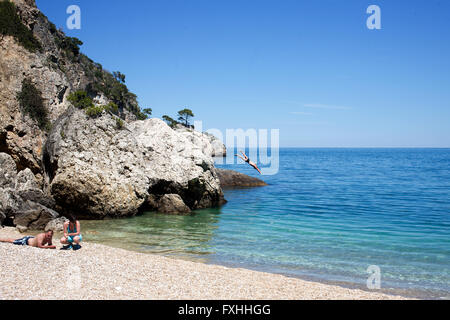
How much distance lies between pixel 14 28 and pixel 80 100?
22.4 feet

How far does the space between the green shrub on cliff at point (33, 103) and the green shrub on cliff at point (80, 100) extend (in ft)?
8.51

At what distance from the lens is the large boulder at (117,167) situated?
1959cm

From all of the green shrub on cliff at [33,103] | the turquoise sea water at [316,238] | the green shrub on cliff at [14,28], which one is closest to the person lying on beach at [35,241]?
the turquoise sea water at [316,238]

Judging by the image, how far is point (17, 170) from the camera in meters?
20.1

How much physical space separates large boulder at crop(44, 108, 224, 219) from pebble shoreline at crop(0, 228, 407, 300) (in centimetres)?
802

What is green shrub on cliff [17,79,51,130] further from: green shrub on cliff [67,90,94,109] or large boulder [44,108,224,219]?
green shrub on cliff [67,90,94,109]

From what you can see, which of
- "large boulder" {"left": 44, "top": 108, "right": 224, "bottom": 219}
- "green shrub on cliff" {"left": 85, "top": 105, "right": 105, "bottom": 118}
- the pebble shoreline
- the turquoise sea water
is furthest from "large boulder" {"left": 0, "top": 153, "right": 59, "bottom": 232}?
"green shrub on cliff" {"left": 85, "top": 105, "right": 105, "bottom": 118}

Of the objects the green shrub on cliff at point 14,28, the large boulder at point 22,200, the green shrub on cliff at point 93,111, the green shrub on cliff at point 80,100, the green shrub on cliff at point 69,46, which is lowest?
the large boulder at point 22,200

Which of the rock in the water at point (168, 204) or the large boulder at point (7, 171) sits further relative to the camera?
the rock in the water at point (168, 204)

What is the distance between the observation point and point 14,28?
78.1 ft

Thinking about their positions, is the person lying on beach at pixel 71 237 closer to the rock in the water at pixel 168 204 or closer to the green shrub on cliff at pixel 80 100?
the rock in the water at pixel 168 204

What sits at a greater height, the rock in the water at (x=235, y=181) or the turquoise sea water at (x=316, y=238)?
the rock in the water at (x=235, y=181)

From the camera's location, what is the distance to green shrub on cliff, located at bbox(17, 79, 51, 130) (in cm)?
2098
